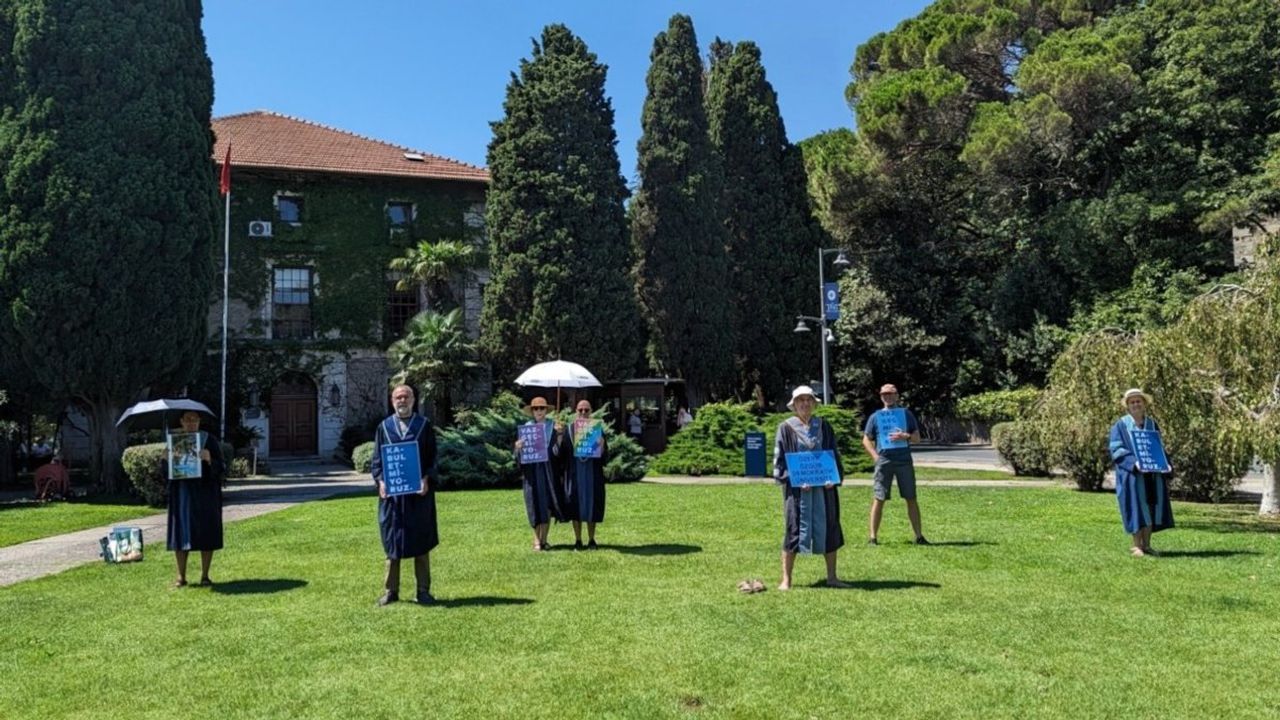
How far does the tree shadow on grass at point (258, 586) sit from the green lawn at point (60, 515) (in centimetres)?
641

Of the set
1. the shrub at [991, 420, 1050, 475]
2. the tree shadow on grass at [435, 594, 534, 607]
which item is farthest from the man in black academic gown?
the shrub at [991, 420, 1050, 475]

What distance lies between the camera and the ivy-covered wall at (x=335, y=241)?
32094 millimetres

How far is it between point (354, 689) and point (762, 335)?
33.2m

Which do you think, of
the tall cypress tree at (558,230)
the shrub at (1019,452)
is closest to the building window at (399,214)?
the tall cypress tree at (558,230)

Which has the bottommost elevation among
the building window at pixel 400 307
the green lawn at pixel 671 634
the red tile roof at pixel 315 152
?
the green lawn at pixel 671 634

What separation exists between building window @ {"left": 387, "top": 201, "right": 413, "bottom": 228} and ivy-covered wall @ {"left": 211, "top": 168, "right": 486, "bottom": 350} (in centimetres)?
17

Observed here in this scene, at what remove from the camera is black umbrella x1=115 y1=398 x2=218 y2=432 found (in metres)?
14.8

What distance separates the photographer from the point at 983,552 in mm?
9797

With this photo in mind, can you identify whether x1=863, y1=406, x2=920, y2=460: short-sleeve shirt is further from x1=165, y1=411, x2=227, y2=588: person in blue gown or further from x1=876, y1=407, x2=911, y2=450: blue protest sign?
x1=165, y1=411, x2=227, y2=588: person in blue gown

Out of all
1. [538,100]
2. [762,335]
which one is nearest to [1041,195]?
[762,335]

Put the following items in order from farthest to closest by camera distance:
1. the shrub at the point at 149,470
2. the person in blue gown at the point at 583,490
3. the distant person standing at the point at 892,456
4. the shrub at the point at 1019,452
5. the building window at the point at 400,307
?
the building window at the point at 400,307
the shrub at the point at 1019,452
the shrub at the point at 149,470
the person in blue gown at the point at 583,490
the distant person standing at the point at 892,456

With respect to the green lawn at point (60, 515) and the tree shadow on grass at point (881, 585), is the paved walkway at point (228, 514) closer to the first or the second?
the green lawn at point (60, 515)

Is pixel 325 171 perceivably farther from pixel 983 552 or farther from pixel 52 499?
pixel 983 552

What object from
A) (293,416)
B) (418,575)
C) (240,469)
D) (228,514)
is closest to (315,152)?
(293,416)
